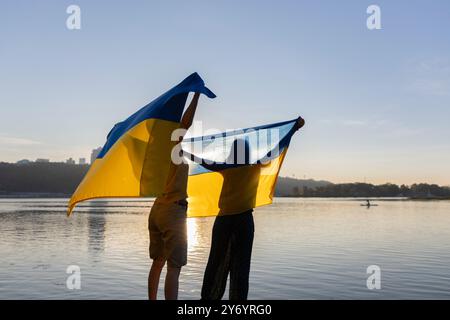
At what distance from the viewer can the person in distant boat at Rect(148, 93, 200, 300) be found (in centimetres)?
629

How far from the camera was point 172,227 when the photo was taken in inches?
248

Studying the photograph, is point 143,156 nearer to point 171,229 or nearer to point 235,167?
point 171,229

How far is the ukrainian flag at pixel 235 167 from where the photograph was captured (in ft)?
22.5

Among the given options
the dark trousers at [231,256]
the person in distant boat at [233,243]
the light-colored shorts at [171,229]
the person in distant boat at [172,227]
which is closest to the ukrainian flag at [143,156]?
the person in distant boat at [172,227]

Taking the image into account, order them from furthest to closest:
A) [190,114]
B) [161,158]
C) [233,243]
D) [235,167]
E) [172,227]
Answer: [235,167] → [233,243] → [190,114] → [161,158] → [172,227]

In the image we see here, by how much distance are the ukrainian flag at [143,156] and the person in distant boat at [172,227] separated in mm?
129

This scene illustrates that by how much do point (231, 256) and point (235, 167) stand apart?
43.1 inches

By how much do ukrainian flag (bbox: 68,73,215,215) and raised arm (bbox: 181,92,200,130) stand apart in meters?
0.09

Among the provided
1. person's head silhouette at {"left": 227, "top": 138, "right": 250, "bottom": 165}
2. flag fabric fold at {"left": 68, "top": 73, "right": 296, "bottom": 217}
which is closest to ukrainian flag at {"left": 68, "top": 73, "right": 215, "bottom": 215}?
flag fabric fold at {"left": 68, "top": 73, "right": 296, "bottom": 217}

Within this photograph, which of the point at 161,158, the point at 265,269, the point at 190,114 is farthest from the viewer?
the point at 265,269

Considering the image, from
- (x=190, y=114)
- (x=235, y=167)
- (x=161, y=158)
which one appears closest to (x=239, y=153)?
(x=235, y=167)

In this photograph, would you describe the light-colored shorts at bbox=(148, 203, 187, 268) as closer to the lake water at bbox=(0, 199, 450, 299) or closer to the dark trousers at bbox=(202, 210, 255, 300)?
the dark trousers at bbox=(202, 210, 255, 300)
